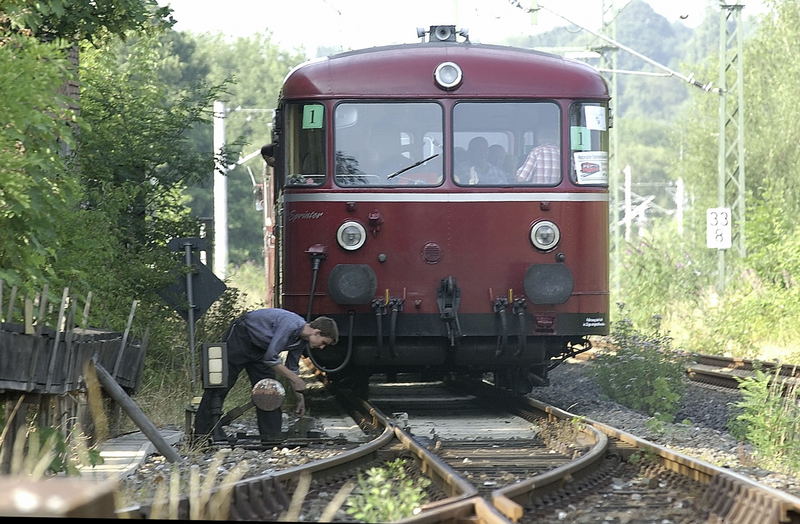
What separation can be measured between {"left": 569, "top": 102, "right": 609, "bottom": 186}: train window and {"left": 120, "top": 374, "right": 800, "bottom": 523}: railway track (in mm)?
2205

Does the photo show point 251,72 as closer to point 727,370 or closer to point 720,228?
Result: point 720,228

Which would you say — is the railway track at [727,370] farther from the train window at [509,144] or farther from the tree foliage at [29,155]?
the tree foliage at [29,155]

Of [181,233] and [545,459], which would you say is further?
[181,233]

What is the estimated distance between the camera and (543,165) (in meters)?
12.9

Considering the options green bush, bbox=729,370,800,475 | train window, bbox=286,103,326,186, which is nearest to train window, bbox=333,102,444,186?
train window, bbox=286,103,326,186

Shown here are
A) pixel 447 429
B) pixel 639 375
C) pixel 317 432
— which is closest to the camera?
pixel 317 432

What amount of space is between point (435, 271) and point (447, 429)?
1456 mm

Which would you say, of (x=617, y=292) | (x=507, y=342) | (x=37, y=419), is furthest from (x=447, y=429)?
(x=617, y=292)

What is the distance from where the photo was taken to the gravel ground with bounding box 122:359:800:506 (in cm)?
854

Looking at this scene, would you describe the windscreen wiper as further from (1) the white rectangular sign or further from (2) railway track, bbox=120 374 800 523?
(1) the white rectangular sign

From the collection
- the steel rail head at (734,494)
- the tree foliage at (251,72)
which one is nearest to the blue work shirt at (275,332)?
the steel rail head at (734,494)

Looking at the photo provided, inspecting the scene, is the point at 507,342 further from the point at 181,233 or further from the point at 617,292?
the point at 617,292

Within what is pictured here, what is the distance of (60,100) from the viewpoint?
9.70 metres

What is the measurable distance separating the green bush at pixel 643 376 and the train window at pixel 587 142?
221 cm
